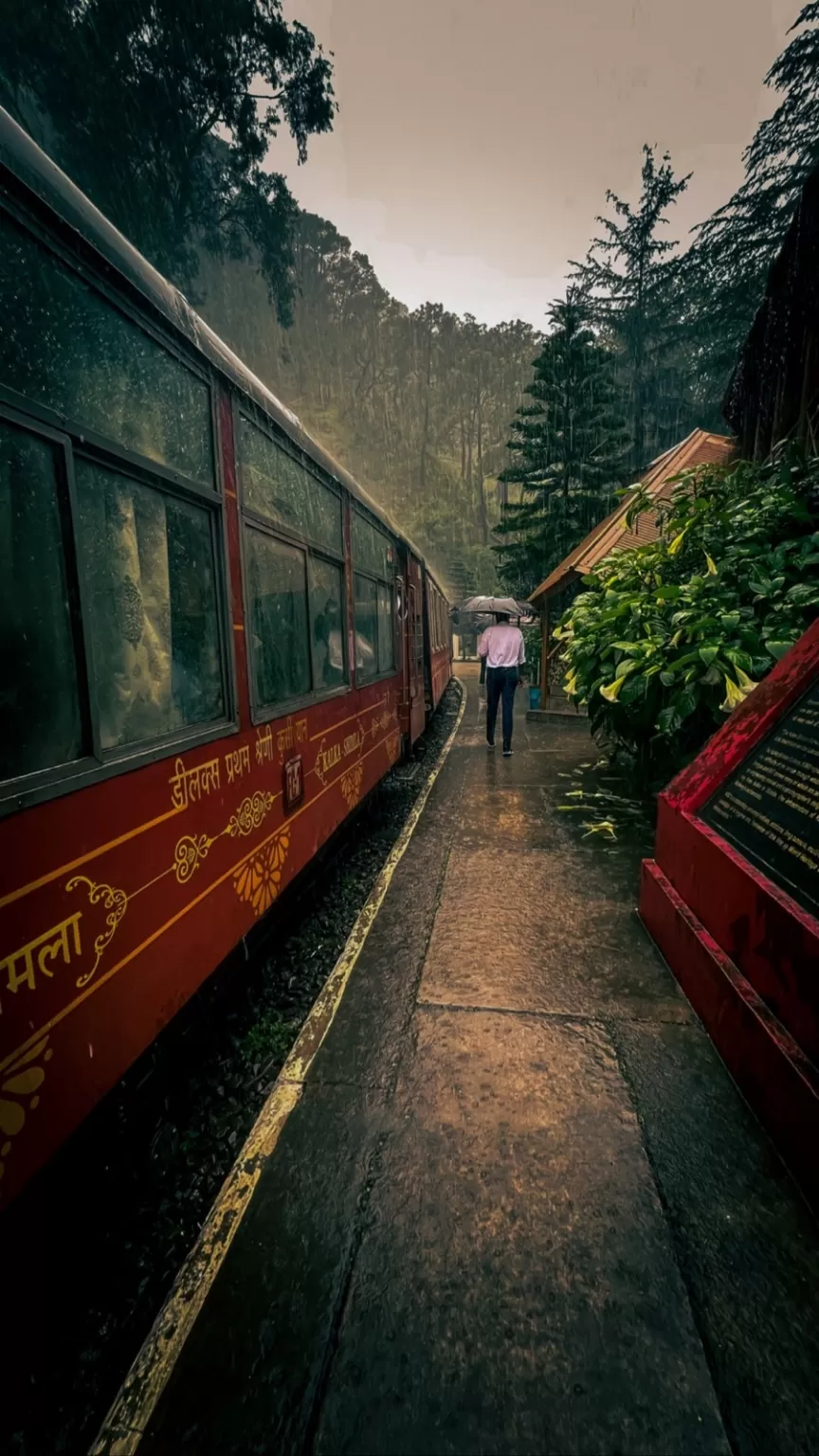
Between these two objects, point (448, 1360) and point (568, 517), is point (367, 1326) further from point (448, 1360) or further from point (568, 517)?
point (568, 517)

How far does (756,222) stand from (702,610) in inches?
953

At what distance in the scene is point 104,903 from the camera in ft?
5.65

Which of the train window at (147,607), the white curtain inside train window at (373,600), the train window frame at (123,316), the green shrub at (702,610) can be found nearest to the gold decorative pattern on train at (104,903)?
the train window at (147,607)

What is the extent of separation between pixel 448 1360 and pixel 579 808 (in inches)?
188

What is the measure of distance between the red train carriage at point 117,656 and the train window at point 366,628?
1773 mm

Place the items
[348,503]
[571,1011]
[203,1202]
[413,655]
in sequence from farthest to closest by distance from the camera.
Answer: [413,655], [348,503], [571,1011], [203,1202]

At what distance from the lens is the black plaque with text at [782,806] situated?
205 cm

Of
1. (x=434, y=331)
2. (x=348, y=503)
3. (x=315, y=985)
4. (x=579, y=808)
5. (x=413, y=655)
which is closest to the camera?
(x=315, y=985)

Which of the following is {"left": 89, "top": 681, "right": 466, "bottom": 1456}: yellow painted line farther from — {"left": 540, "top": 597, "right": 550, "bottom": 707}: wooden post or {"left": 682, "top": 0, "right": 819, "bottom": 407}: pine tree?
{"left": 682, "top": 0, "right": 819, "bottom": 407}: pine tree

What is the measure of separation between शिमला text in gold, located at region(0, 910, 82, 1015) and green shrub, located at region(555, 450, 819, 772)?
3.68 metres

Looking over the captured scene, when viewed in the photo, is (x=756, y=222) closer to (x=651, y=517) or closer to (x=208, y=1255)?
(x=651, y=517)

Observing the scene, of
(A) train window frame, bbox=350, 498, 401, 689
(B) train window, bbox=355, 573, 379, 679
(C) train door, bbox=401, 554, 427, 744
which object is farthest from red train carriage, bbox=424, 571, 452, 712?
(B) train window, bbox=355, 573, 379, 679

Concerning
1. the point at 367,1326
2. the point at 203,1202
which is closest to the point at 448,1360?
the point at 367,1326

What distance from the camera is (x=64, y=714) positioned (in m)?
1.65
